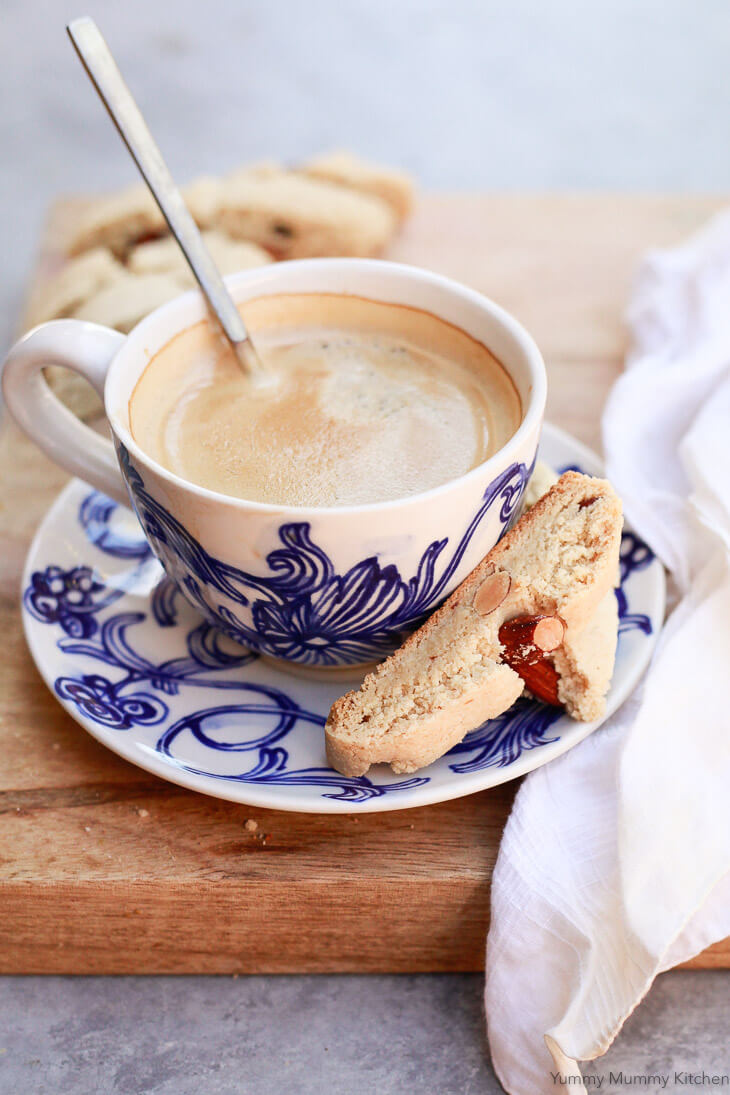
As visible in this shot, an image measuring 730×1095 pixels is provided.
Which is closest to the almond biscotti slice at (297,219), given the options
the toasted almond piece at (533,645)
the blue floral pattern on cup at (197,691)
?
the blue floral pattern on cup at (197,691)

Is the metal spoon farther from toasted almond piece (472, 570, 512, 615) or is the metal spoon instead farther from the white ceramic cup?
toasted almond piece (472, 570, 512, 615)

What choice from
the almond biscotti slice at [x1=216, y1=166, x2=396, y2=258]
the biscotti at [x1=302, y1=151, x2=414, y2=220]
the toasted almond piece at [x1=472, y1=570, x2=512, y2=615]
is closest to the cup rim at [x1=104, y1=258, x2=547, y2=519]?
the toasted almond piece at [x1=472, y1=570, x2=512, y2=615]

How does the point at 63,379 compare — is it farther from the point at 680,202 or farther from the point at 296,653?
the point at 680,202

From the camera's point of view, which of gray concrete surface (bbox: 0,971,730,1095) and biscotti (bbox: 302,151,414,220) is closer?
gray concrete surface (bbox: 0,971,730,1095)

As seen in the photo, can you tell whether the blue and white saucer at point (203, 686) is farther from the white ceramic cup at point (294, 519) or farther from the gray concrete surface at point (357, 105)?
the gray concrete surface at point (357, 105)

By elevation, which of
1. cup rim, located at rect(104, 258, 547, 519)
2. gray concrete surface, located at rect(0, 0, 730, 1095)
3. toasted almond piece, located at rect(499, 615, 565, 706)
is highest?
cup rim, located at rect(104, 258, 547, 519)

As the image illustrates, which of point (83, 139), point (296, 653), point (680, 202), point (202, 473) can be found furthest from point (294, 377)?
point (83, 139)

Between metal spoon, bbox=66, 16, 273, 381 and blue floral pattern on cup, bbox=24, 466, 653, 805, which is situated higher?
metal spoon, bbox=66, 16, 273, 381
